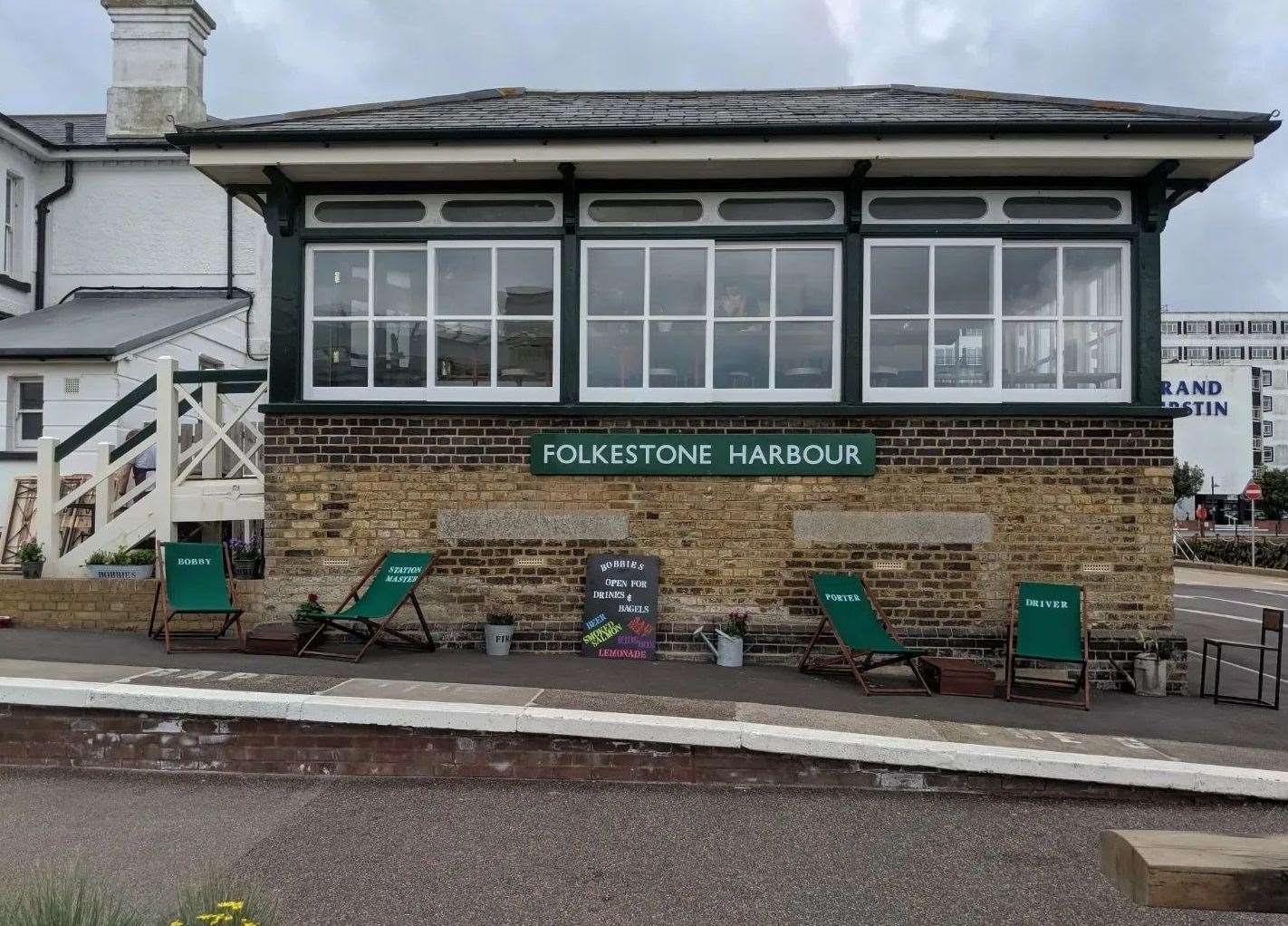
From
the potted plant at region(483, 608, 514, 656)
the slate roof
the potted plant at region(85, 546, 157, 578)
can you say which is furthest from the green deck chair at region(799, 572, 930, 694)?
the slate roof

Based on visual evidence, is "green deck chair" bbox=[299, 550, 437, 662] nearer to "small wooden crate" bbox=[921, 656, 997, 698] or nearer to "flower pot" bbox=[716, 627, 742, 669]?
"flower pot" bbox=[716, 627, 742, 669]

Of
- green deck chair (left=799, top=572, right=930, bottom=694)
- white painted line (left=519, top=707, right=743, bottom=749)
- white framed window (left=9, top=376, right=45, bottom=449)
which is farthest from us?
white framed window (left=9, top=376, right=45, bottom=449)

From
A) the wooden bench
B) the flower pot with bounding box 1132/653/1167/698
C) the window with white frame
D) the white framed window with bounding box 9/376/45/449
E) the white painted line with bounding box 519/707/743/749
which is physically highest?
the window with white frame

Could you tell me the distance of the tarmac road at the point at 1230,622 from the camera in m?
9.12

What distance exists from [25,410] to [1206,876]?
600 inches

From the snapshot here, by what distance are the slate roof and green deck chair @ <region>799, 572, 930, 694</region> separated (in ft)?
48.9

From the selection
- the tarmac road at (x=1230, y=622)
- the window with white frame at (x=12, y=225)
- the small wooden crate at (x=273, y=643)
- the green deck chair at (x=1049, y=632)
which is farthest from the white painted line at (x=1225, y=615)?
the window with white frame at (x=12, y=225)

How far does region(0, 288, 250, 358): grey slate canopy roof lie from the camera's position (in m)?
13.0

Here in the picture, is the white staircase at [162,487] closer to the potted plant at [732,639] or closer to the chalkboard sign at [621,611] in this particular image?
the chalkboard sign at [621,611]

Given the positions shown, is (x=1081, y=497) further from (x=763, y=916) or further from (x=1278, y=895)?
(x=1278, y=895)

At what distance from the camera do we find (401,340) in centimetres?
894

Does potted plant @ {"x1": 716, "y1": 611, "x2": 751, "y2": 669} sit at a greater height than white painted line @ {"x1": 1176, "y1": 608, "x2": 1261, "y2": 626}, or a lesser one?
greater

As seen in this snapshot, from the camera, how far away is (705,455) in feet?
28.0

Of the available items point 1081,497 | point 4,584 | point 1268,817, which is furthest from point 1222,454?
point 4,584
